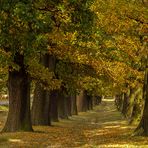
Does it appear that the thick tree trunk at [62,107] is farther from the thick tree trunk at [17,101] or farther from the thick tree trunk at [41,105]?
the thick tree trunk at [17,101]

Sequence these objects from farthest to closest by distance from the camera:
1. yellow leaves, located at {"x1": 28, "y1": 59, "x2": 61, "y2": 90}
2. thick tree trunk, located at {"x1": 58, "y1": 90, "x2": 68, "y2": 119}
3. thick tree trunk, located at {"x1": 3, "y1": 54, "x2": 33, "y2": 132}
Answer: thick tree trunk, located at {"x1": 58, "y1": 90, "x2": 68, "y2": 119}
thick tree trunk, located at {"x1": 3, "y1": 54, "x2": 33, "y2": 132}
yellow leaves, located at {"x1": 28, "y1": 59, "x2": 61, "y2": 90}

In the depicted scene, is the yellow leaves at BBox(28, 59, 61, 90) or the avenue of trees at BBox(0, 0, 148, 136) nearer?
the avenue of trees at BBox(0, 0, 148, 136)

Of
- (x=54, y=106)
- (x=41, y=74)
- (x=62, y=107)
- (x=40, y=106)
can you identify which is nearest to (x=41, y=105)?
(x=40, y=106)

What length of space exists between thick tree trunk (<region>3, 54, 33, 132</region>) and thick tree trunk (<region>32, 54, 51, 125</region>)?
6.87 meters

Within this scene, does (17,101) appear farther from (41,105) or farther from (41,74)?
(41,105)

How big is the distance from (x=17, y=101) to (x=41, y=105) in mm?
8053

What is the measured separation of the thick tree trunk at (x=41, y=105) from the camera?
3888 centimetres

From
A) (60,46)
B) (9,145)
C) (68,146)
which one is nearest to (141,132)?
(68,146)

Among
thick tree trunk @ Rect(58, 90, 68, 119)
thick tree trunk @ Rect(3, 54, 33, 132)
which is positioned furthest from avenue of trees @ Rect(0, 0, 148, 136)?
thick tree trunk @ Rect(58, 90, 68, 119)

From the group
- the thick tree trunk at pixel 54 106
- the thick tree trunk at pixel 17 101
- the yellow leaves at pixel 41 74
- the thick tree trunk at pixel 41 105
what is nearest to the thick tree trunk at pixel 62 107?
the thick tree trunk at pixel 54 106

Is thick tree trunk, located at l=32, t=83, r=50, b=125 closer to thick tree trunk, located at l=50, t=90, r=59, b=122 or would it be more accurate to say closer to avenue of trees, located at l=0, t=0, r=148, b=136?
avenue of trees, located at l=0, t=0, r=148, b=136

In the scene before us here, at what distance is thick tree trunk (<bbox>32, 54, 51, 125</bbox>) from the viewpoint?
1531 inches

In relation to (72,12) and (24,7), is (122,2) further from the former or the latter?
(24,7)

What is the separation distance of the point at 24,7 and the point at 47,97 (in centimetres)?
2171
